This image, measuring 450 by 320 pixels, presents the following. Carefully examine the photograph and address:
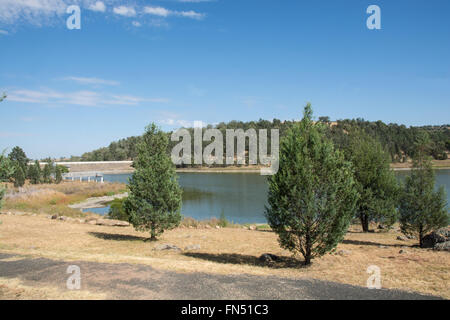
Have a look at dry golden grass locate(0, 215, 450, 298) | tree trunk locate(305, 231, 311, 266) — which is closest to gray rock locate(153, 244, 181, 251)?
dry golden grass locate(0, 215, 450, 298)

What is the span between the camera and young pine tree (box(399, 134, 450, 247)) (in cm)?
1948

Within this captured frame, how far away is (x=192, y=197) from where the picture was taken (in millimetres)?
56000

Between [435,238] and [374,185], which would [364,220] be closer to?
[374,185]

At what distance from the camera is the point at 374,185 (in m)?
26.9

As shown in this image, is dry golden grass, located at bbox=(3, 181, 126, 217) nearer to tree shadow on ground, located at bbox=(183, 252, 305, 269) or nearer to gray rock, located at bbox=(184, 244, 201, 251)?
gray rock, located at bbox=(184, 244, 201, 251)

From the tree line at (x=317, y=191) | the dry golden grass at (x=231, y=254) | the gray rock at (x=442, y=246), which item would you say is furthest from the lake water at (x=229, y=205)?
the gray rock at (x=442, y=246)

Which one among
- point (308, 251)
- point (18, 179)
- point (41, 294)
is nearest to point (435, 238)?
point (308, 251)

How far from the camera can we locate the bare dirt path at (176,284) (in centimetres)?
916

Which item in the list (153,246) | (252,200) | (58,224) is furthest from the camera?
(252,200)

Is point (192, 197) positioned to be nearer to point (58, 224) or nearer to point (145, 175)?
point (58, 224)

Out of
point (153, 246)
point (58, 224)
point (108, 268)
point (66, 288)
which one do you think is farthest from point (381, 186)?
point (58, 224)

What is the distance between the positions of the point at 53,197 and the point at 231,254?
38497 millimetres

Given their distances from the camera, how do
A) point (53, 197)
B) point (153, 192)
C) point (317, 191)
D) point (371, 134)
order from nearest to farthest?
point (317, 191)
point (153, 192)
point (53, 197)
point (371, 134)

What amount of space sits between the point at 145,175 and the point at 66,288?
34.5ft
